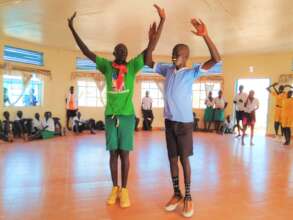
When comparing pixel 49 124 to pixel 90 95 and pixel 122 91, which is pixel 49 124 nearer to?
pixel 90 95

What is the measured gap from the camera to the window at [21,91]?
747 cm

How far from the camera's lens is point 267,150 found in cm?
596

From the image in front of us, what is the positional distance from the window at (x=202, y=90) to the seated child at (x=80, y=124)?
374cm

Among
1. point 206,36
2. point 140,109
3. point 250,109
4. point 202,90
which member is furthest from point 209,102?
point 206,36

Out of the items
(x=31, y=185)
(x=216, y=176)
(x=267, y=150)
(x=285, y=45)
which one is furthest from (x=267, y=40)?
(x=31, y=185)

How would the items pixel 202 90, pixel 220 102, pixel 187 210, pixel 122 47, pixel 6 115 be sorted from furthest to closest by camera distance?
pixel 202 90
pixel 220 102
pixel 6 115
pixel 122 47
pixel 187 210

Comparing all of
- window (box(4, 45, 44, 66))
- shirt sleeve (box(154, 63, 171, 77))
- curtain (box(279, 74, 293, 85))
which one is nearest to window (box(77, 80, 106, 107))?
window (box(4, 45, 44, 66))

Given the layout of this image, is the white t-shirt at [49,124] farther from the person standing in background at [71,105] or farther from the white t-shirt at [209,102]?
the white t-shirt at [209,102]

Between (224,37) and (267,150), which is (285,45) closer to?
(224,37)

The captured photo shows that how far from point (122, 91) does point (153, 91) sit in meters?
7.63

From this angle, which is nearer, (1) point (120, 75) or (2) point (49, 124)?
(1) point (120, 75)

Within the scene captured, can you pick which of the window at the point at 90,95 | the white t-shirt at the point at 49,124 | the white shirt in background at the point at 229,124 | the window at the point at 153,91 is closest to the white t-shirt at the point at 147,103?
the window at the point at 153,91

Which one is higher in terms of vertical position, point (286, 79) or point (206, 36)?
point (286, 79)

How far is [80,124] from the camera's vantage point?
8.50 m
